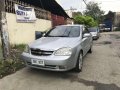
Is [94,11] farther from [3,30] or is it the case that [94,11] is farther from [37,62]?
[37,62]

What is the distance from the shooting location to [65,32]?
6.50 metres

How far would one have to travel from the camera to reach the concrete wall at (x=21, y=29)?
30.5 ft

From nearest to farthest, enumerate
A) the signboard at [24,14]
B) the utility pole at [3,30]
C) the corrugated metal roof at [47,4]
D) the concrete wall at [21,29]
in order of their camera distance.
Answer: the utility pole at [3,30] → the concrete wall at [21,29] → the signboard at [24,14] → the corrugated metal roof at [47,4]

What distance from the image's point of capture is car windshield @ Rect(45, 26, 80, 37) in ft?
20.8

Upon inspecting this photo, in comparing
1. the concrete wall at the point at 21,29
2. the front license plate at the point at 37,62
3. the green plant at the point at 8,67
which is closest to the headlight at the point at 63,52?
the front license plate at the point at 37,62

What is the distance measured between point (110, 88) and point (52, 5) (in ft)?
46.7

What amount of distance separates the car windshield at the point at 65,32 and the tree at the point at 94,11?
163 ft

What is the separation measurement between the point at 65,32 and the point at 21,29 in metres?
4.46

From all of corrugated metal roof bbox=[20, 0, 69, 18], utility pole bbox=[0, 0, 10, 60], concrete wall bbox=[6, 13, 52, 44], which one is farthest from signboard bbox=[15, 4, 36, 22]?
utility pole bbox=[0, 0, 10, 60]

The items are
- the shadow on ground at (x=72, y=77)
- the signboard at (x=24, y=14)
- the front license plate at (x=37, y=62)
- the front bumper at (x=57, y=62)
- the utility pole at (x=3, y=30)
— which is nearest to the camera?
the shadow on ground at (x=72, y=77)

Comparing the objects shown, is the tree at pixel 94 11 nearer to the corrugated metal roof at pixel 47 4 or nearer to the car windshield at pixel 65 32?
the corrugated metal roof at pixel 47 4

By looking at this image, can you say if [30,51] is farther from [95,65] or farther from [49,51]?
[95,65]

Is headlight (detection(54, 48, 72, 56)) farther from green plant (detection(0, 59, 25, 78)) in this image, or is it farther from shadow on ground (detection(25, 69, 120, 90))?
green plant (detection(0, 59, 25, 78))

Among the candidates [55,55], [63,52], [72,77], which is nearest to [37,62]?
[55,55]
